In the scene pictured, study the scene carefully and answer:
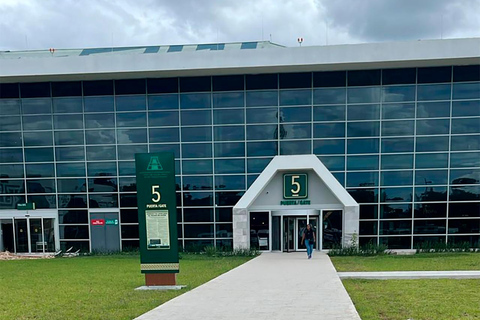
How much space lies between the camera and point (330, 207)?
18.7m

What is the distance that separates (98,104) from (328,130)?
13.9 metres

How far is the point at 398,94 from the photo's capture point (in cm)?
1922

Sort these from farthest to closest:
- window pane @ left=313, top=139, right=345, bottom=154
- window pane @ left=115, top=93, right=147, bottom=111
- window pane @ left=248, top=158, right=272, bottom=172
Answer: window pane @ left=115, top=93, right=147, bottom=111 < window pane @ left=248, top=158, right=272, bottom=172 < window pane @ left=313, top=139, right=345, bottom=154

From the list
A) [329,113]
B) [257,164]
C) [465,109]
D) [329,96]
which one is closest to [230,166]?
[257,164]

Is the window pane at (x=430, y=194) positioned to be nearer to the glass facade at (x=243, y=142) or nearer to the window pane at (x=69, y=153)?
the glass facade at (x=243, y=142)

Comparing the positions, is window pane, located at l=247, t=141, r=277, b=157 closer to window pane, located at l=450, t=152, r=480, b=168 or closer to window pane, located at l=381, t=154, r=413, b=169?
window pane, located at l=381, t=154, r=413, b=169

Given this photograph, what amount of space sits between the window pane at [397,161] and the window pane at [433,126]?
1.58 meters

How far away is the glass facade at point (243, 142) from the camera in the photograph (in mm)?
18891

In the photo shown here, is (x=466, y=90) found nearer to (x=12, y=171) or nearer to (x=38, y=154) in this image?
(x=38, y=154)

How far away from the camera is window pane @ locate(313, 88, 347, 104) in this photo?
19.4 m

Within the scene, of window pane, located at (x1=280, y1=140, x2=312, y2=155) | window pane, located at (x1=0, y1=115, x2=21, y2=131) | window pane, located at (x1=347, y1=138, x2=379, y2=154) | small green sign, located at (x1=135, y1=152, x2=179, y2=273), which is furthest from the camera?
window pane, located at (x1=0, y1=115, x2=21, y2=131)

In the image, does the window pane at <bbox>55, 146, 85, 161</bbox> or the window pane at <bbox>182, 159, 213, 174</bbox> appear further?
the window pane at <bbox>55, 146, 85, 161</bbox>

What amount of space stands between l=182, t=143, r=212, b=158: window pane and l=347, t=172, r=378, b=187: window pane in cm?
833

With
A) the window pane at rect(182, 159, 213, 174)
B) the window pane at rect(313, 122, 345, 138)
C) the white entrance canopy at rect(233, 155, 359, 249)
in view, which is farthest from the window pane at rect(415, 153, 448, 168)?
the window pane at rect(182, 159, 213, 174)
